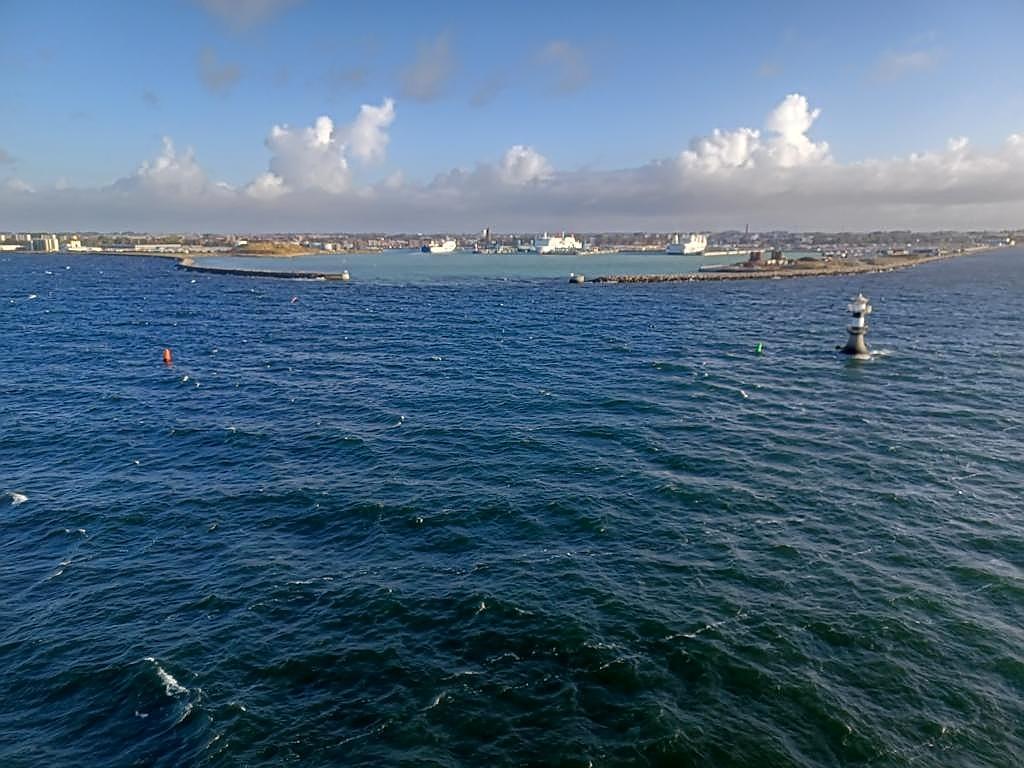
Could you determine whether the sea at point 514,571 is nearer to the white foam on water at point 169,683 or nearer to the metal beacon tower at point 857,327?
the white foam on water at point 169,683

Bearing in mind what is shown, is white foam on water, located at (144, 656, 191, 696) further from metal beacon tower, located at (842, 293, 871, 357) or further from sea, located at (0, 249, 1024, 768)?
metal beacon tower, located at (842, 293, 871, 357)

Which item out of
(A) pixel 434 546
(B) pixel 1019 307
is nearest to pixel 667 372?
(A) pixel 434 546

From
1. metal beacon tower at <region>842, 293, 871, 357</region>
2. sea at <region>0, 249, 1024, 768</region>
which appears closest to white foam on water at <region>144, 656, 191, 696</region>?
sea at <region>0, 249, 1024, 768</region>

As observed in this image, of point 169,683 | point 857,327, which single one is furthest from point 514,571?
point 857,327

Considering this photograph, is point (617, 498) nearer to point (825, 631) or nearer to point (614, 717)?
point (825, 631)

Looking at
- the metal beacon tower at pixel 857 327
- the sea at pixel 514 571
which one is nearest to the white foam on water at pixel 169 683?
the sea at pixel 514 571

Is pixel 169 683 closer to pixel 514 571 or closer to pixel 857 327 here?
pixel 514 571
